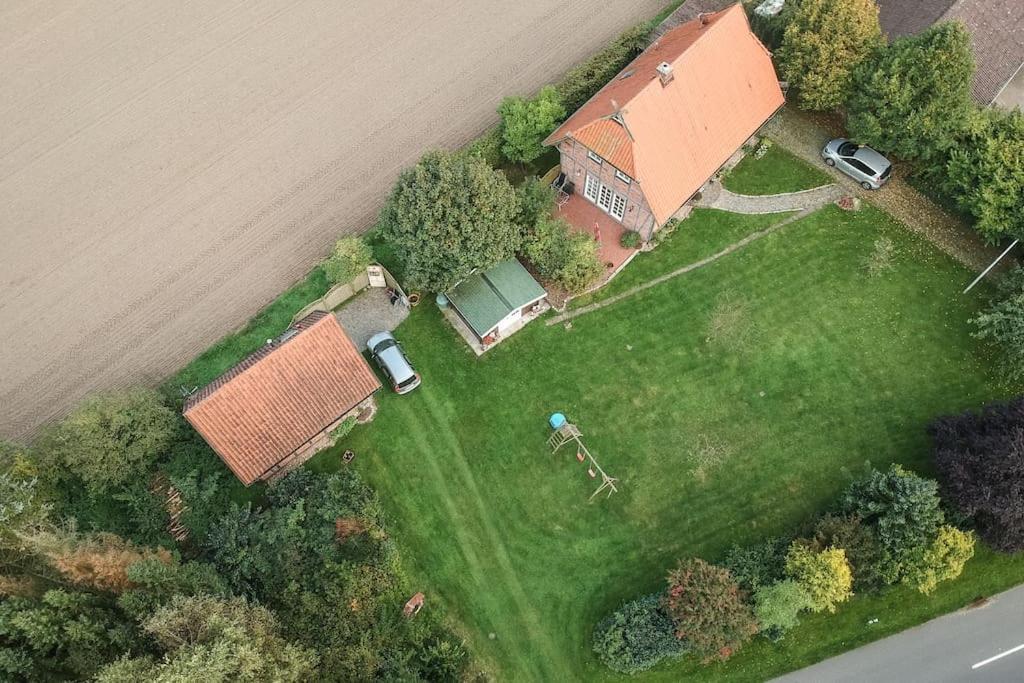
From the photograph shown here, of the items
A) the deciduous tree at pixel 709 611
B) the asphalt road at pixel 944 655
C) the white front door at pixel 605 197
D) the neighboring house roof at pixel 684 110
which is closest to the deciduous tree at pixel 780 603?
the deciduous tree at pixel 709 611

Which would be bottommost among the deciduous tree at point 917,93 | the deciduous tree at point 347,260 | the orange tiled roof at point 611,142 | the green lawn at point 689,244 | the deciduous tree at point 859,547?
the deciduous tree at point 859,547

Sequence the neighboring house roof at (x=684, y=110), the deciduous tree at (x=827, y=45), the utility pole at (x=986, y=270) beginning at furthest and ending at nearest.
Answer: the utility pole at (x=986, y=270) < the deciduous tree at (x=827, y=45) < the neighboring house roof at (x=684, y=110)

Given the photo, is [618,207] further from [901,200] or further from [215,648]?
[215,648]

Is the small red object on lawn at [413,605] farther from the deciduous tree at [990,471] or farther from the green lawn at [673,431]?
the deciduous tree at [990,471]

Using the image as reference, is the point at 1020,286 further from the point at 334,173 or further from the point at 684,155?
the point at 334,173

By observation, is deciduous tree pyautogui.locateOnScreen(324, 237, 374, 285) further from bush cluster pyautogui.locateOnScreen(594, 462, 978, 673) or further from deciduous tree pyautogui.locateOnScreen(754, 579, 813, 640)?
deciduous tree pyautogui.locateOnScreen(754, 579, 813, 640)

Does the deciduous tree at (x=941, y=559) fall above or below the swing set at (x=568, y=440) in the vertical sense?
below

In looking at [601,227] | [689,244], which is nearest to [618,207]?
[601,227]
